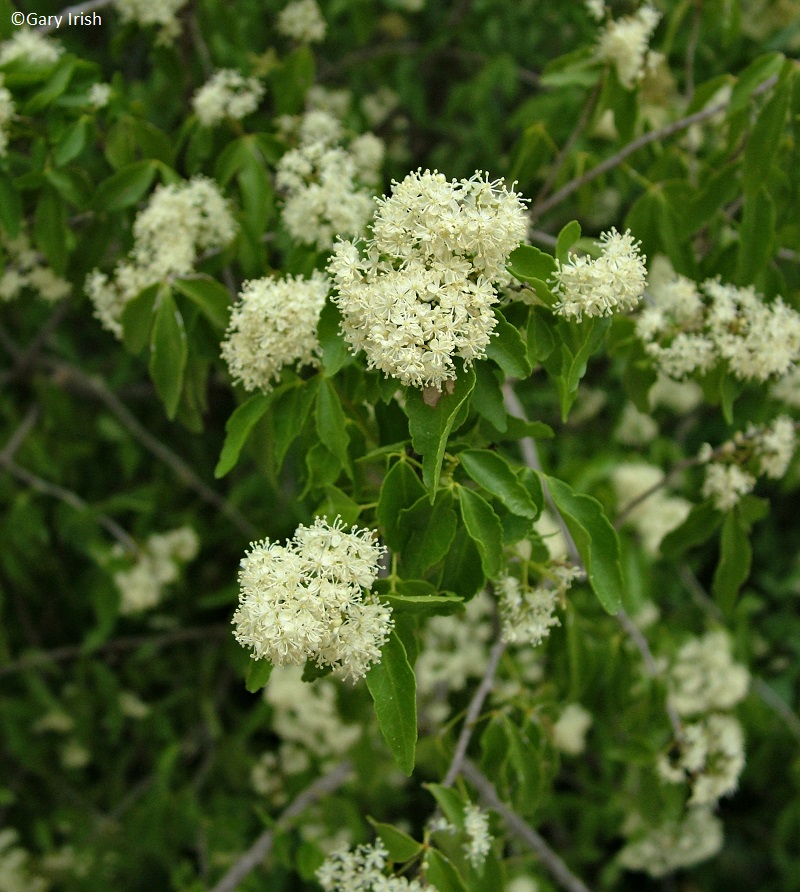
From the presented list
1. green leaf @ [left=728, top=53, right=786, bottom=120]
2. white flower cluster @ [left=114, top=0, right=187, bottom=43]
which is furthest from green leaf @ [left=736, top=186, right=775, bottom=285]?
white flower cluster @ [left=114, top=0, right=187, bottom=43]

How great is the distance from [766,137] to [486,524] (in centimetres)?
129

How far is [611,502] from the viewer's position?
2.95m

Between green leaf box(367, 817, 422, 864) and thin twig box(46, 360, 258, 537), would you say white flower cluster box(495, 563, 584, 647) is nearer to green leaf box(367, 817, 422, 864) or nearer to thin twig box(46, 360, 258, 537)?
green leaf box(367, 817, 422, 864)

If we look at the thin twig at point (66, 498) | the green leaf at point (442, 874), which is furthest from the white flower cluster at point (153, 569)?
the green leaf at point (442, 874)

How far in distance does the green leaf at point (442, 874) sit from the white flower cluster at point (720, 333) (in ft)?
3.76

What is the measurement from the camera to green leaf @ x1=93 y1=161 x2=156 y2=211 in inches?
90.2

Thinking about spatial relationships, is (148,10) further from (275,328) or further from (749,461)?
(749,461)

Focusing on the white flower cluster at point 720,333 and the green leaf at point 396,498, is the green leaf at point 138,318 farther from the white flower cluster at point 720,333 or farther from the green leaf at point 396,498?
the white flower cluster at point 720,333

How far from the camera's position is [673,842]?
3498mm

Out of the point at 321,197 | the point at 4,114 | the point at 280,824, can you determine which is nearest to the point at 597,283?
the point at 321,197

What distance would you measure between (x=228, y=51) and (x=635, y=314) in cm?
151

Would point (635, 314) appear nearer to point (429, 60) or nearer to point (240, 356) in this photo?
point (240, 356)

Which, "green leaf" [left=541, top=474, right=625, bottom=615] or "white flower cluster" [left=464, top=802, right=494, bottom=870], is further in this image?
"white flower cluster" [left=464, top=802, right=494, bottom=870]

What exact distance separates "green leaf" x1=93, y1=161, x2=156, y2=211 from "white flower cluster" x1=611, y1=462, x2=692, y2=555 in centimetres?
196
